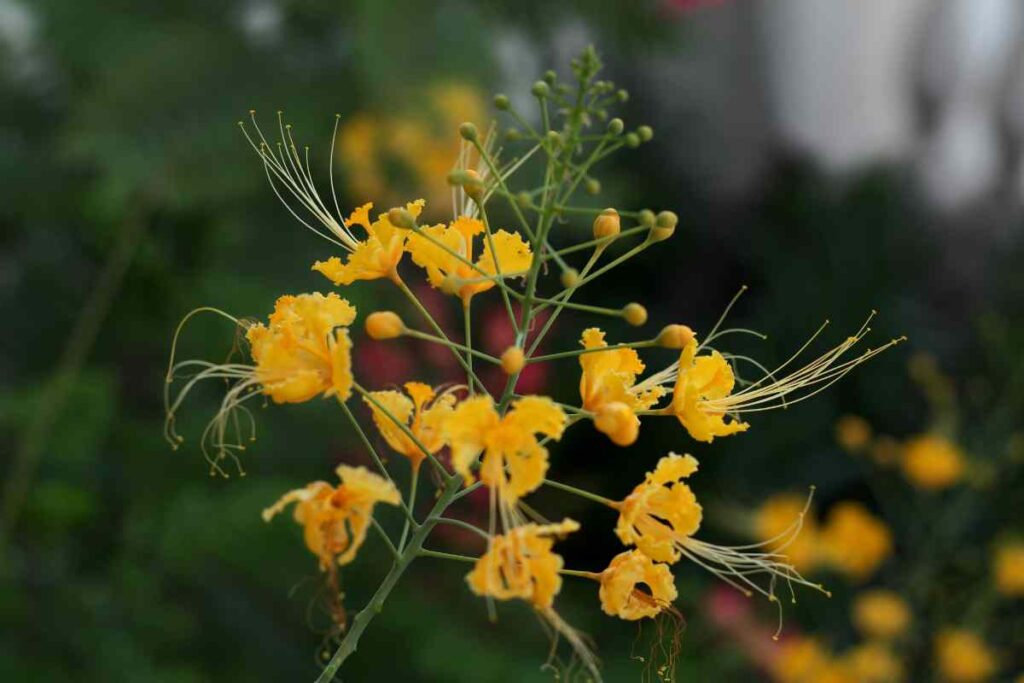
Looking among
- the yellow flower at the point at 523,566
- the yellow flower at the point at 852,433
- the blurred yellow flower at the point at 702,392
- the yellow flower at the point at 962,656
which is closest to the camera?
the yellow flower at the point at 523,566

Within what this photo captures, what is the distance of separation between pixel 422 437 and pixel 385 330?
81 mm

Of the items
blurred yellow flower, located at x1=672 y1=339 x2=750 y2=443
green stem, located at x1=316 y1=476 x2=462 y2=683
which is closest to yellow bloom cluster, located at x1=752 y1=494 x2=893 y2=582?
blurred yellow flower, located at x1=672 y1=339 x2=750 y2=443

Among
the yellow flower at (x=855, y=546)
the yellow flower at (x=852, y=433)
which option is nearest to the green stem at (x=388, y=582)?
the yellow flower at (x=852, y=433)

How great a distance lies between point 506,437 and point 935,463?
1816 mm

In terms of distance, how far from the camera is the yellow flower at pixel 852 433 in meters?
2.23

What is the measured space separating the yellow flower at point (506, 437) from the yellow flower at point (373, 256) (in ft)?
0.45

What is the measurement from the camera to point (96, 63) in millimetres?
2033

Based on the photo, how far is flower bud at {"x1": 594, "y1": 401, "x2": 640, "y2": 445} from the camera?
599 mm

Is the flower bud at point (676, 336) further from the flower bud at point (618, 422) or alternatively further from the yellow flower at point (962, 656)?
the yellow flower at point (962, 656)

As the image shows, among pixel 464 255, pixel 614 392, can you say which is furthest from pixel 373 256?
pixel 614 392

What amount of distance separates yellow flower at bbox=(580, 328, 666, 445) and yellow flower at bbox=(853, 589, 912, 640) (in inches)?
65.6

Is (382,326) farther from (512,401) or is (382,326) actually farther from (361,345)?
(361,345)

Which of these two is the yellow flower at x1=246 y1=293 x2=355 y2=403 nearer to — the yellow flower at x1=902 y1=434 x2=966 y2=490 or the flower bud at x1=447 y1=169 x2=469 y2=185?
the flower bud at x1=447 y1=169 x2=469 y2=185

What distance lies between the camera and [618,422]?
1.97ft
